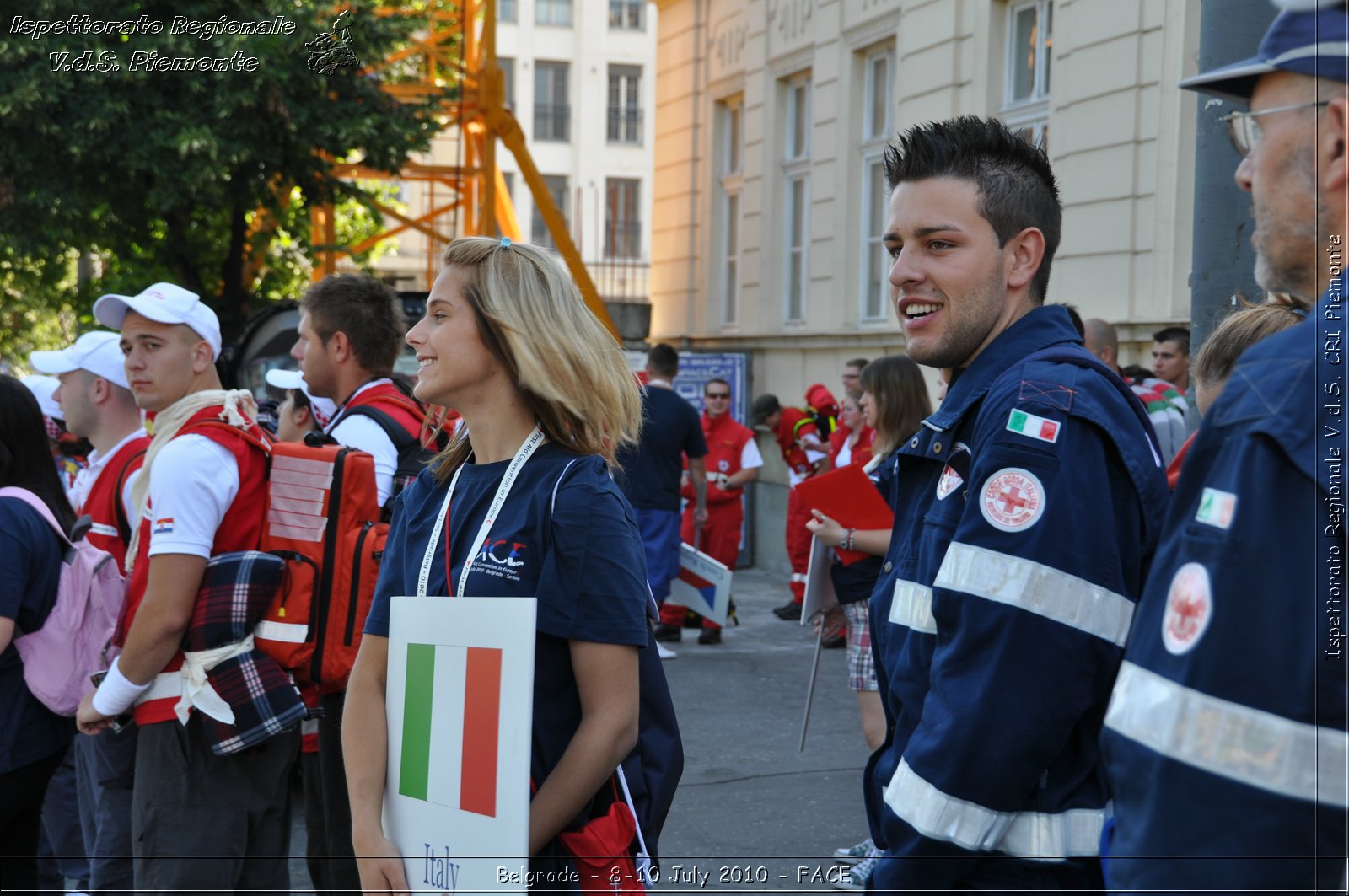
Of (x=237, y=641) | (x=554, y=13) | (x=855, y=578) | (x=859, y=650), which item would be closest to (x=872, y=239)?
(x=855, y=578)

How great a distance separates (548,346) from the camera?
2.61 metres

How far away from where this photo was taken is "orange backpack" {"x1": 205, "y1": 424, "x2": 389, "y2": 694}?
3.59 m

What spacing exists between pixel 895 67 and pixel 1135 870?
1330 cm

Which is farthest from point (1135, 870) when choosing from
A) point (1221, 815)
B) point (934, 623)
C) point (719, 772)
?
point (719, 772)

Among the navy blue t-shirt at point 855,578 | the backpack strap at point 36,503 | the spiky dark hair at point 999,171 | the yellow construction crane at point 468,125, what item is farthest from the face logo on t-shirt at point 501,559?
the yellow construction crane at point 468,125

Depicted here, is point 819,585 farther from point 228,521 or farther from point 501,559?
point 501,559

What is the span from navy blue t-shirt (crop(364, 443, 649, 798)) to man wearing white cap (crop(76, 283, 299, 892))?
113 cm

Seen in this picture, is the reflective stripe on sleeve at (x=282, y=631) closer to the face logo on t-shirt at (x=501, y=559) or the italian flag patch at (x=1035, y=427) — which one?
the face logo on t-shirt at (x=501, y=559)

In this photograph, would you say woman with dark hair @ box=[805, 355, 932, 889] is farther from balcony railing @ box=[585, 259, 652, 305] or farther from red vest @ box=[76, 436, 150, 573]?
balcony railing @ box=[585, 259, 652, 305]

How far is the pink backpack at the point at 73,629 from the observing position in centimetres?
385

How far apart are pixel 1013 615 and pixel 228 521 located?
2.30 meters

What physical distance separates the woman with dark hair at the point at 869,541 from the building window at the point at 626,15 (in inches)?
1983

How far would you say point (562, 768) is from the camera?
2.35 meters

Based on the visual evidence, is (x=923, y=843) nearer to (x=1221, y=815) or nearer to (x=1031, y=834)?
(x=1031, y=834)
